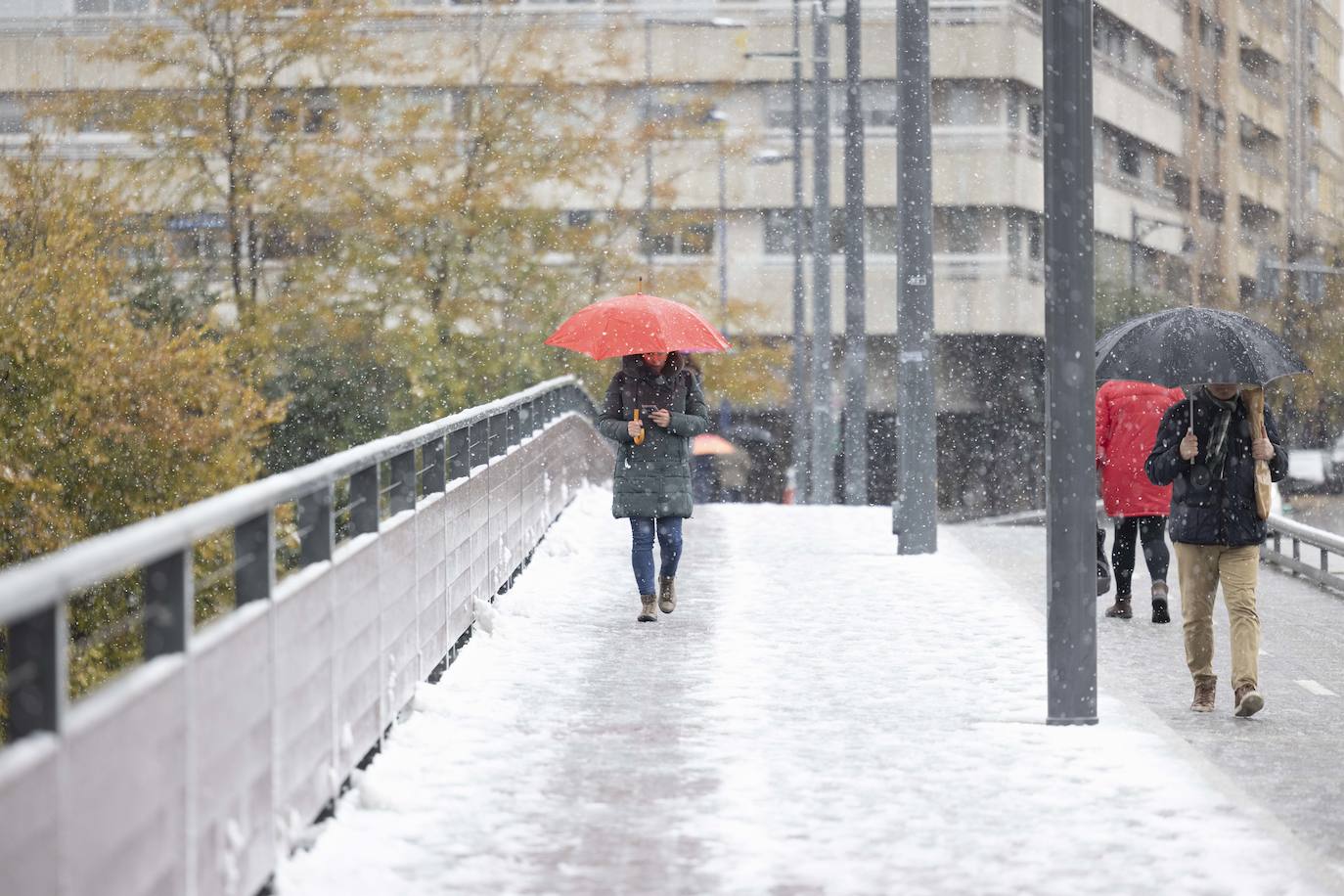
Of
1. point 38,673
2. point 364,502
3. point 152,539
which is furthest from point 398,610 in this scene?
point 38,673

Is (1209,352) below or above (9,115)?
below

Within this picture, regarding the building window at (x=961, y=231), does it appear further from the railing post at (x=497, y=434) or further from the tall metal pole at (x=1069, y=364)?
the tall metal pole at (x=1069, y=364)

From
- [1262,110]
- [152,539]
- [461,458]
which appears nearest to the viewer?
[152,539]

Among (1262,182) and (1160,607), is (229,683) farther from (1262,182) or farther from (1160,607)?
(1262,182)

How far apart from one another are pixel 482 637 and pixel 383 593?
308 cm

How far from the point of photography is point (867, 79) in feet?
188

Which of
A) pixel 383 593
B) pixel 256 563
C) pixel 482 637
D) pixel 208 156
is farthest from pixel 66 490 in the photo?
pixel 256 563

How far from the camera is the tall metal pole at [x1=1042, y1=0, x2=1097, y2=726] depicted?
340 inches

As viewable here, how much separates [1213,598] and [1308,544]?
8.19 m

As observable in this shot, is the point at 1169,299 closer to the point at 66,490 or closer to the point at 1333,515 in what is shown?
the point at 1333,515

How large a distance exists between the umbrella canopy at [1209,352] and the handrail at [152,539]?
3.43 m

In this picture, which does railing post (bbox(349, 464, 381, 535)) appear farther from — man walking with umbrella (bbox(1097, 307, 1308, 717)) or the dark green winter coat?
the dark green winter coat

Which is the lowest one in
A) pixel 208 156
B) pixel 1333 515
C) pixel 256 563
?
pixel 1333 515

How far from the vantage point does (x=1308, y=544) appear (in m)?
17.2
